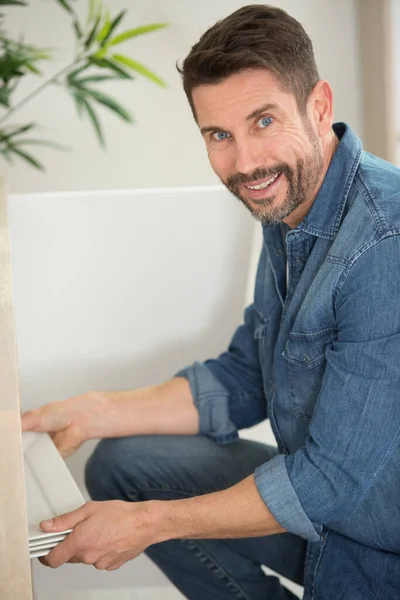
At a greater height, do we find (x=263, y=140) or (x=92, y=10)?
(x=92, y=10)

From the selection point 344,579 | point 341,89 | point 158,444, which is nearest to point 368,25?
point 341,89

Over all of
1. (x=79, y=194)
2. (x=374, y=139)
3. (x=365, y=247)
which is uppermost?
(x=374, y=139)

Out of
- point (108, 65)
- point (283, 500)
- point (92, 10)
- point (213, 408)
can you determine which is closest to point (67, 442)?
point (213, 408)

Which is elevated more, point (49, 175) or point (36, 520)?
point (49, 175)

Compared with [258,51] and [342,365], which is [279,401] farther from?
[258,51]

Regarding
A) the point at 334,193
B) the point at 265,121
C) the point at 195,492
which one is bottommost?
the point at 195,492

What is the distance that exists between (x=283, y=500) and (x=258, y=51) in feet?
2.05

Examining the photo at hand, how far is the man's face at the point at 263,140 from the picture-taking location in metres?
1.24

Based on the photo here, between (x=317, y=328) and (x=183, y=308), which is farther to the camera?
(x=183, y=308)

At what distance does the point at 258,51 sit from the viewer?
4.01 ft

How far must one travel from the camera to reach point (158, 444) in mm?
1548

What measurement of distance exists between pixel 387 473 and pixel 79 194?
2.96 feet

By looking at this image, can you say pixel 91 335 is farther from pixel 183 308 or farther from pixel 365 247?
pixel 365 247

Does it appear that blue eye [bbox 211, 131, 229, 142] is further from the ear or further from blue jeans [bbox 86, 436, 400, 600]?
blue jeans [bbox 86, 436, 400, 600]
